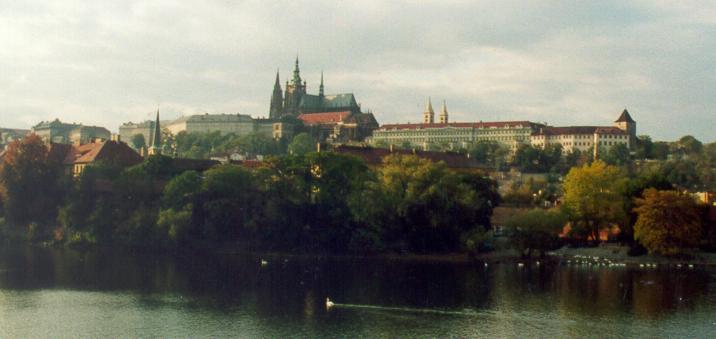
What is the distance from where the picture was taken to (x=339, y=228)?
76.9m

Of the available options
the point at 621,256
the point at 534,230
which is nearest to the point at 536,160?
the point at 621,256

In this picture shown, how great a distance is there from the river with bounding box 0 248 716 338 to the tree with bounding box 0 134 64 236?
14993mm

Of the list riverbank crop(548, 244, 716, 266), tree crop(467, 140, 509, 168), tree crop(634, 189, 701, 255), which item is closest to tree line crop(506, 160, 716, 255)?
tree crop(634, 189, 701, 255)

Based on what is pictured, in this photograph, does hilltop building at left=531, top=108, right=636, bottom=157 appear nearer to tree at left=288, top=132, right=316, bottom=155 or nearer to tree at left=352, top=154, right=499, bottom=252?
tree at left=288, top=132, right=316, bottom=155

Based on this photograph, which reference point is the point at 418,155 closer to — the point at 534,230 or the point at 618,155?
the point at 534,230

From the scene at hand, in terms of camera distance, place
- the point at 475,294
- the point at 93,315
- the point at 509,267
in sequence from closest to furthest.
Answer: the point at 93,315 → the point at 475,294 → the point at 509,267

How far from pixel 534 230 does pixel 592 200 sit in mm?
7934

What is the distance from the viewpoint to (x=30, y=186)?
85.7m

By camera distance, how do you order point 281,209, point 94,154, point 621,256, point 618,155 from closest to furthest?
point 621,256 → point 281,209 → point 94,154 → point 618,155

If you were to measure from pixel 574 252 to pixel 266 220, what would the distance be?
2562cm

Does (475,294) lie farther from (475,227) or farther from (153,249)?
(153,249)

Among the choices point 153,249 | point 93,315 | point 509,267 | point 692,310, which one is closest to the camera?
point 93,315

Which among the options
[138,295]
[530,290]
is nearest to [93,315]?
[138,295]

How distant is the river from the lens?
43469 mm
